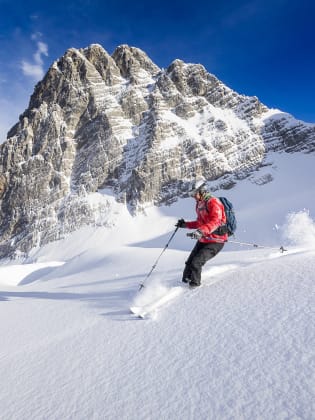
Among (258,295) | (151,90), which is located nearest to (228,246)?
(258,295)

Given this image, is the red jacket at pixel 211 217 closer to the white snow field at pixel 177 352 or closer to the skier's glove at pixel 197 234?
the skier's glove at pixel 197 234

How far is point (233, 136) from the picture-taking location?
3447 inches

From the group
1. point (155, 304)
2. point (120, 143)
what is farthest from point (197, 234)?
point (120, 143)

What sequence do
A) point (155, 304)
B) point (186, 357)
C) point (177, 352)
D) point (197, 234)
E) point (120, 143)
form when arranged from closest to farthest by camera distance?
point (186, 357) < point (177, 352) < point (155, 304) < point (197, 234) < point (120, 143)

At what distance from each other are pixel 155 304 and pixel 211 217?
215cm

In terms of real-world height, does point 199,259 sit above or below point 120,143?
below

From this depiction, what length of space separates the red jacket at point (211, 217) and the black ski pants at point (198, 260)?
0.13 meters

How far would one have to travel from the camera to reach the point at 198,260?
6.17 metres

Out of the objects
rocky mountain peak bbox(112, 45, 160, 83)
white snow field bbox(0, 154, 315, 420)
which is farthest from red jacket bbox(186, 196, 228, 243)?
rocky mountain peak bbox(112, 45, 160, 83)

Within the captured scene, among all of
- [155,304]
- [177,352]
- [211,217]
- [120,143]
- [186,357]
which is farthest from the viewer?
Answer: [120,143]

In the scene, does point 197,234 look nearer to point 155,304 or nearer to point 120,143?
point 155,304

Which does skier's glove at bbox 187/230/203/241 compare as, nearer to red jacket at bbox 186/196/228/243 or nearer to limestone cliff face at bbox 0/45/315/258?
red jacket at bbox 186/196/228/243

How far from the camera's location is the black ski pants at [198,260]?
6.07 meters

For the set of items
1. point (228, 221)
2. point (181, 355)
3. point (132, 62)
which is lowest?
point (181, 355)
